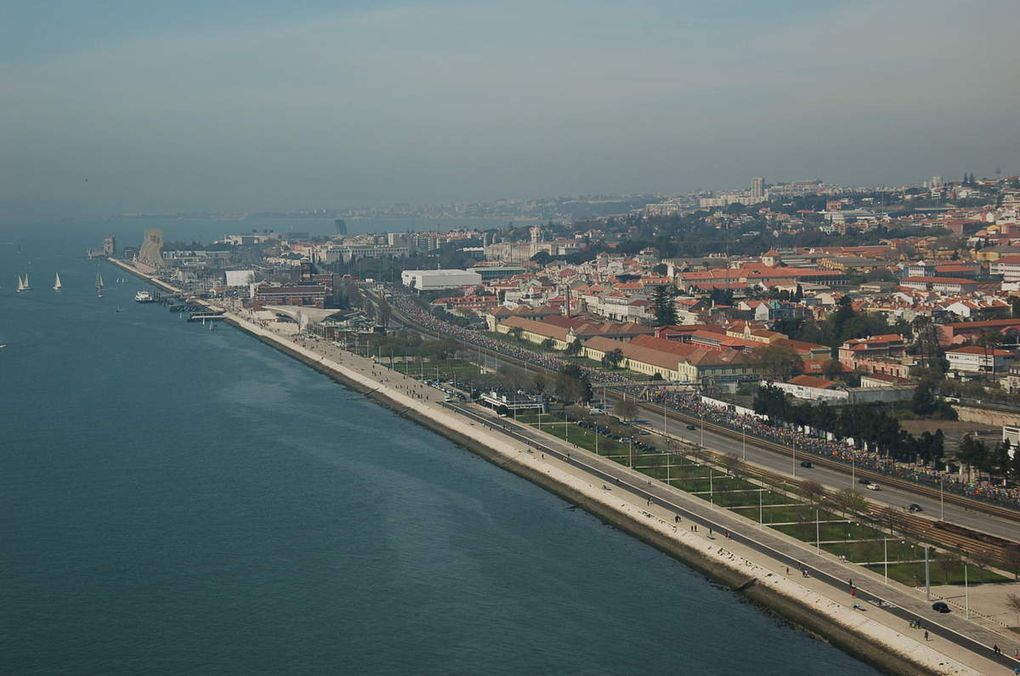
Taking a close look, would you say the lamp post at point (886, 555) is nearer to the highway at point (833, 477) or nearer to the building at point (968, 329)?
the highway at point (833, 477)

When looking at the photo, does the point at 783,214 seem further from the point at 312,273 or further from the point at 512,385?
the point at 512,385

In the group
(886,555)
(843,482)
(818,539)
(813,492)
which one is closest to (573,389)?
(843,482)

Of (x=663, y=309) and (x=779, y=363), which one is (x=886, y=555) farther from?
(x=663, y=309)

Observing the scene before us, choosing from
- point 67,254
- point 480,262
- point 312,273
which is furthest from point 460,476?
point 67,254

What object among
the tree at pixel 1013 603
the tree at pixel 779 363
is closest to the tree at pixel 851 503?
the tree at pixel 1013 603

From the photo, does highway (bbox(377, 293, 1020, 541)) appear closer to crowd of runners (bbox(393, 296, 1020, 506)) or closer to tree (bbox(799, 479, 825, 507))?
crowd of runners (bbox(393, 296, 1020, 506))

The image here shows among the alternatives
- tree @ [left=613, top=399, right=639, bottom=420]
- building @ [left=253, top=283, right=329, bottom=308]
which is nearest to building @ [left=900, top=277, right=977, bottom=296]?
tree @ [left=613, top=399, right=639, bottom=420]

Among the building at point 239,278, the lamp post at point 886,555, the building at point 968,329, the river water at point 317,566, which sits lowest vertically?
the building at point 239,278
